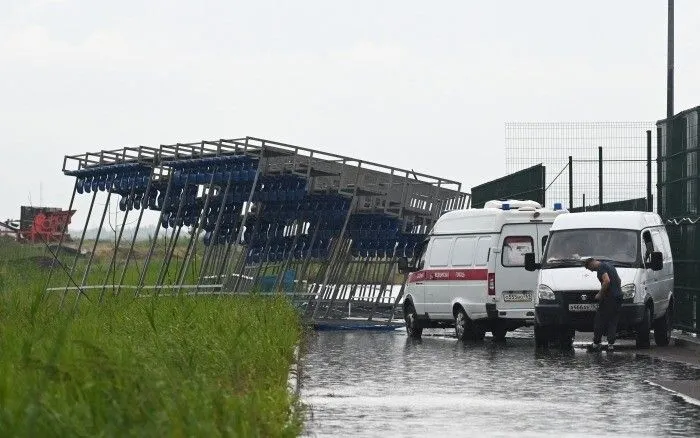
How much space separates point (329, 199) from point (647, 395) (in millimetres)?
19608

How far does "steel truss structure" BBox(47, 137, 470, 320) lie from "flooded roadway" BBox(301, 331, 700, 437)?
26.8ft

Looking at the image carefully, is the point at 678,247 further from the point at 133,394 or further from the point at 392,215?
the point at 133,394

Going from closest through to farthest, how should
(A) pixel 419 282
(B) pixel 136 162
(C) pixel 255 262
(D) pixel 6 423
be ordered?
(D) pixel 6 423, (A) pixel 419 282, (B) pixel 136 162, (C) pixel 255 262

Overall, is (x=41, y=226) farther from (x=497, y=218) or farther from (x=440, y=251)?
(x=497, y=218)

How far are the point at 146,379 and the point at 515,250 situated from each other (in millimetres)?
19843

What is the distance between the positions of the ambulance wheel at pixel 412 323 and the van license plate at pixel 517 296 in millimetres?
2676

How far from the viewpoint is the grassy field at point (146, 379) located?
10148mm

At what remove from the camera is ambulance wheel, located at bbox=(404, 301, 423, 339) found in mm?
33156

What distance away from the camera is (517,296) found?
3086cm

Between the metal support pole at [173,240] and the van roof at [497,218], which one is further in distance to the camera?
the metal support pole at [173,240]

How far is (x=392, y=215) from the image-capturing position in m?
36.9

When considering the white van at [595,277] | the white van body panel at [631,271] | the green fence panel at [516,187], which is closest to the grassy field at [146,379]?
the white van at [595,277]

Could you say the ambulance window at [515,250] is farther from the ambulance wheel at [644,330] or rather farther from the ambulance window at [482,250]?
the ambulance wheel at [644,330]

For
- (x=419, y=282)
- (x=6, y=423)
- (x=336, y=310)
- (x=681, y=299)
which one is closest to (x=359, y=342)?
(x=419, y=282)
